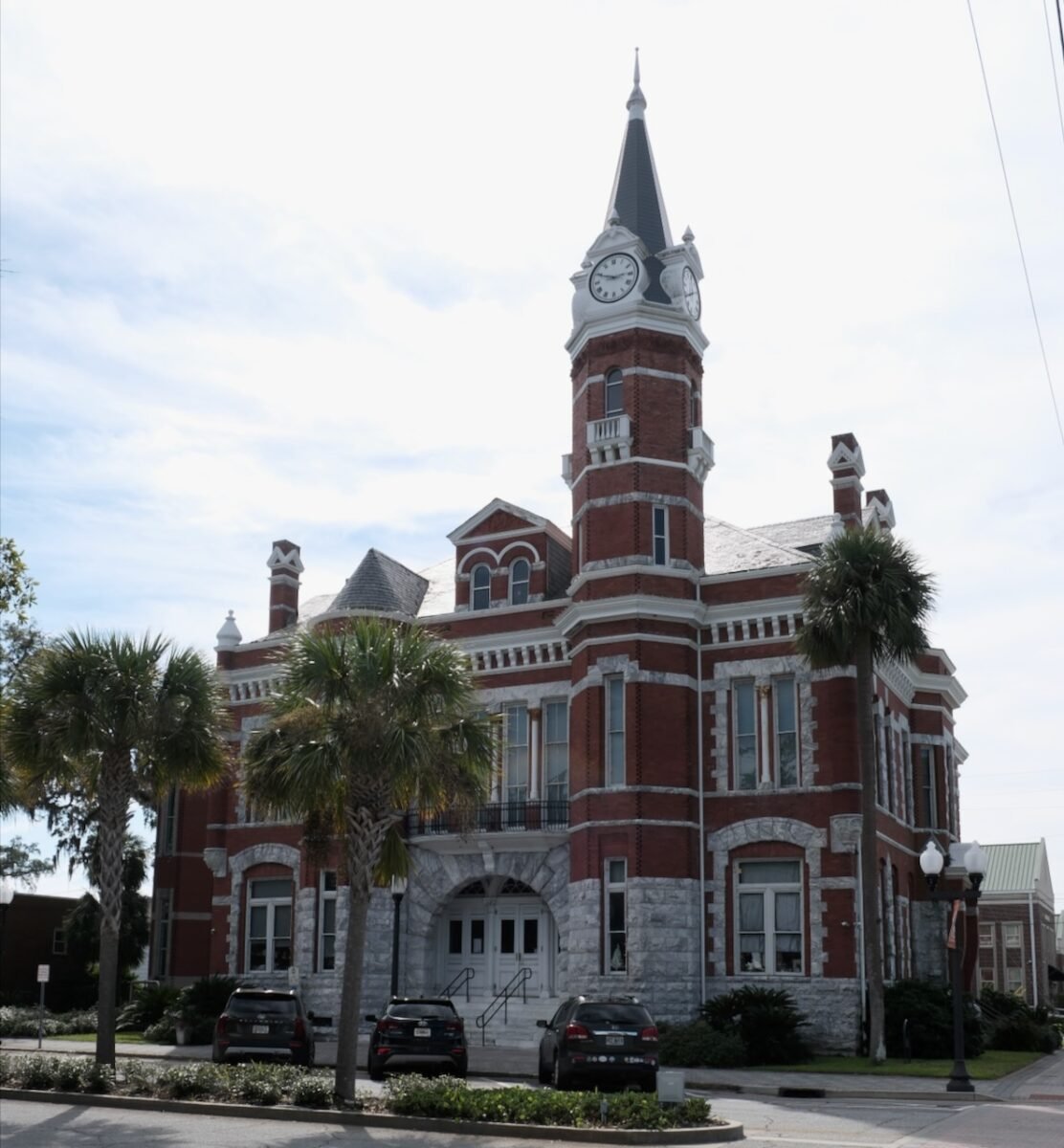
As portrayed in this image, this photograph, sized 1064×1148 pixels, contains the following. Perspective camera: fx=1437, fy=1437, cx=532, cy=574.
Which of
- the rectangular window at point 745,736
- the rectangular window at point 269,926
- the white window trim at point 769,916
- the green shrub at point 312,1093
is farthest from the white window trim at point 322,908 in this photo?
the green shrub at point 312,1093

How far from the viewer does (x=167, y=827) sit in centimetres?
4534

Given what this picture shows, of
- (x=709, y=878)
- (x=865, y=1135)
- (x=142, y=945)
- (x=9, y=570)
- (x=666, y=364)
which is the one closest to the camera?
(x=865, y=1135)

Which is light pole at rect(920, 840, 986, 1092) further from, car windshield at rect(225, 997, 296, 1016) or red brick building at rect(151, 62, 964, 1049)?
car windshield at rect(225, 997, 296, 1016)

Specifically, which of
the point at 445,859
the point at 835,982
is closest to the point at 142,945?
the point at 445,859

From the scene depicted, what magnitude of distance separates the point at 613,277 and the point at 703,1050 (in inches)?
770

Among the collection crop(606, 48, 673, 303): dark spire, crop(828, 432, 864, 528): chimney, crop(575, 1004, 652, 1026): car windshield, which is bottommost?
crop(575, 1004, 652, 1026): car windshield

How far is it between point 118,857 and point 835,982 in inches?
645

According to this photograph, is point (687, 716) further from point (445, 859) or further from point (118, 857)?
point (118, 857)

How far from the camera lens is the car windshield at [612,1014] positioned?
22219 millimetres

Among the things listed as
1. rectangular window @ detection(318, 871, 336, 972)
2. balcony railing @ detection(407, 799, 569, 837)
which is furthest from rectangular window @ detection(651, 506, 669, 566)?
rectangular window @ detection(318, 871, 336, 972)

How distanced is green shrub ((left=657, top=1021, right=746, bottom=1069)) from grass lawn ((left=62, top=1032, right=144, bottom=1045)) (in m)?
14.6

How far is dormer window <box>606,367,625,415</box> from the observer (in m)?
37.0

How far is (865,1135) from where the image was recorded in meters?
17.8

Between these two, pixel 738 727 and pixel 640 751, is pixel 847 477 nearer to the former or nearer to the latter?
pixel 738 727
